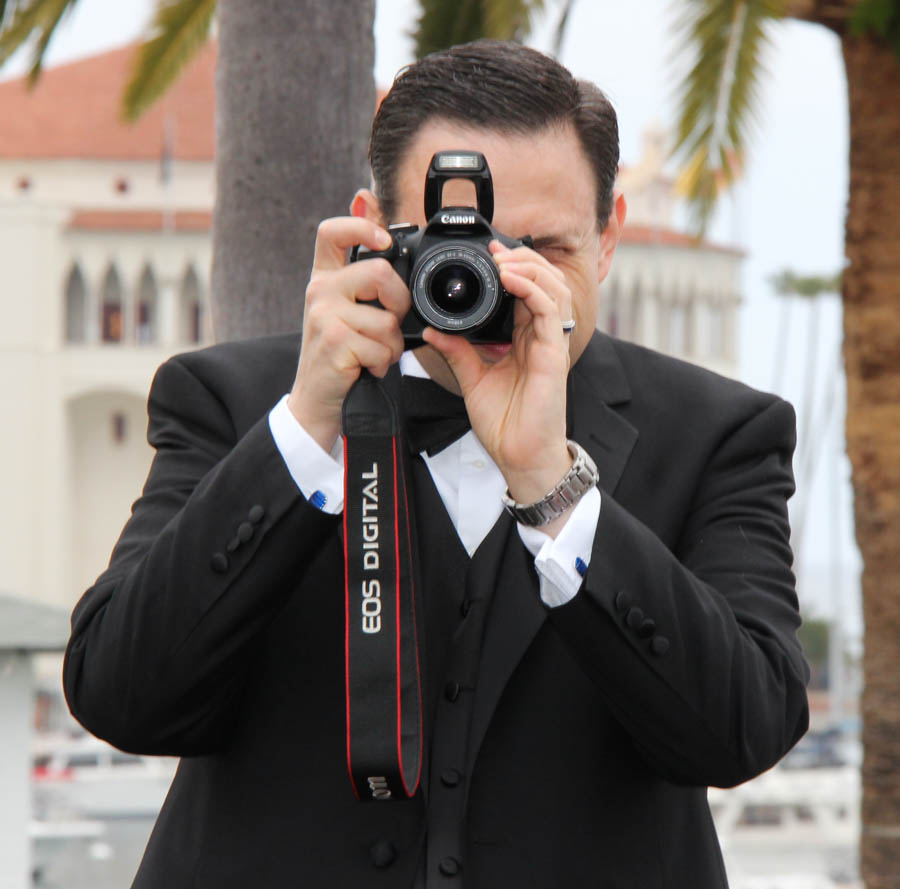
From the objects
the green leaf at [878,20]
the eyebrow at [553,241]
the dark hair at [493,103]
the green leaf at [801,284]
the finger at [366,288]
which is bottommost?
the green leaf at [801,284]

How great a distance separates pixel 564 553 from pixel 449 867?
399 mm

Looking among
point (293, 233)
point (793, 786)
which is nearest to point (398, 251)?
point (293, 233)

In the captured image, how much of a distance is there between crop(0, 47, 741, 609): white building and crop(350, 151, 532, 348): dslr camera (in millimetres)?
45876

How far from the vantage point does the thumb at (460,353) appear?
197 cm

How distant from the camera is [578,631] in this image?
6.16ft

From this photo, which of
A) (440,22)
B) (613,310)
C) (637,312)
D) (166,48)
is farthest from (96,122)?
(440,22)

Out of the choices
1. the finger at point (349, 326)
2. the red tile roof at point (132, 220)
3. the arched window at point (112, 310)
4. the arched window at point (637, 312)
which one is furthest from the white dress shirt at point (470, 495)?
the arched window at point (637, 312)

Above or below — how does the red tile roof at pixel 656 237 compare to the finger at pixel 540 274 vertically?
below

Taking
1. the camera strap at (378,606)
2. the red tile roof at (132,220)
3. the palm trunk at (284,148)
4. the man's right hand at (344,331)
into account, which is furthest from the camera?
the red tile roof at (132,220)

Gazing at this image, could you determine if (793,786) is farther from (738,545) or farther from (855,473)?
(738,545)

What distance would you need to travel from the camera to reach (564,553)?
188 cm

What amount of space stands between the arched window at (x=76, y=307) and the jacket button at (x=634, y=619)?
4824 cm

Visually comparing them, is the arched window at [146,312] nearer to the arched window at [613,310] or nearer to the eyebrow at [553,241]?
the arched window at [613,310]

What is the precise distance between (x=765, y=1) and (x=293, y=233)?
4046 mm
